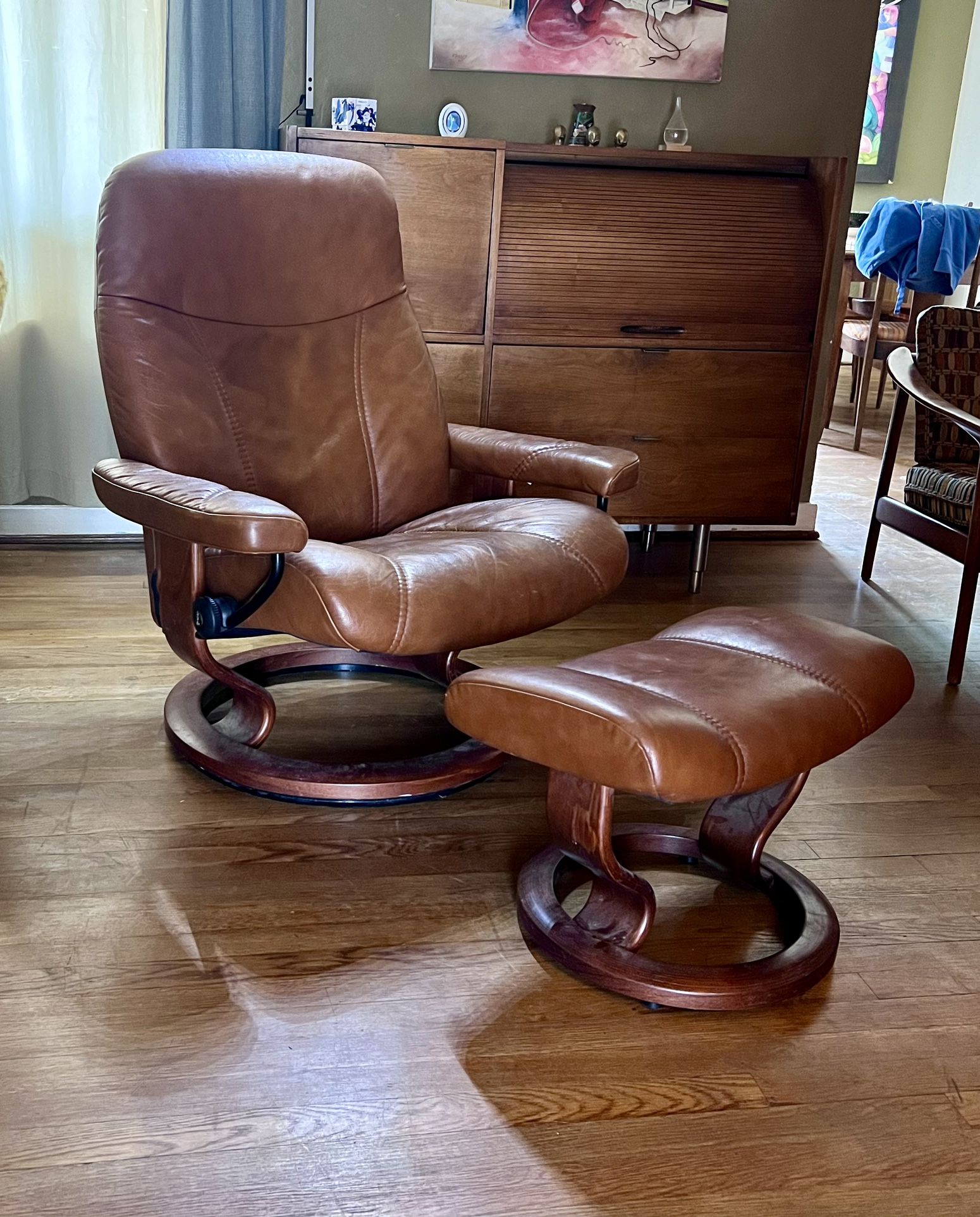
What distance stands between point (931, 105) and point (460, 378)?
4.76 meters

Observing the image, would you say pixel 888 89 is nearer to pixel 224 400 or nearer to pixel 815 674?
pixel 224 400

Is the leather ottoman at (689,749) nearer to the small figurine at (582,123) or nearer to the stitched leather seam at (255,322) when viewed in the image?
the stitched leather seam at (255,322)

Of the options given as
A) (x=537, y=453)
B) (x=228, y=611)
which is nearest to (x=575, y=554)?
(x=537, y=453)

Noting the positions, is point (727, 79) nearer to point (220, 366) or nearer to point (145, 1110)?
point (220, 366)

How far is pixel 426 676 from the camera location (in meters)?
2.54

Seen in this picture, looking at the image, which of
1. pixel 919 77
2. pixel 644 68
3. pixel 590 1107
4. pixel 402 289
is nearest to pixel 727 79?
pixel 644 68

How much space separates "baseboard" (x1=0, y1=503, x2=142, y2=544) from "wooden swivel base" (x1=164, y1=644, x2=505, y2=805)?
1208 mm

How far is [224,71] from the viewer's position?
3.14m

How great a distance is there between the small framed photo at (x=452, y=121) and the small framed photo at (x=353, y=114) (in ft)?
0.66

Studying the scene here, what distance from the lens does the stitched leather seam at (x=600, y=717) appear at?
1.43 metres

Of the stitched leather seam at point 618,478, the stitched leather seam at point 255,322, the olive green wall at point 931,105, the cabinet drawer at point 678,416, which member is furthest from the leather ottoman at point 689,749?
the olive green wall at point 931,105

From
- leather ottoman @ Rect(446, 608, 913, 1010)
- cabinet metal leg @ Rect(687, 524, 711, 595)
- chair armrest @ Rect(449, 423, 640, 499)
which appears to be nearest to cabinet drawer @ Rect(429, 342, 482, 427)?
chair armrest @ Rect(449, 423, 640, 499)

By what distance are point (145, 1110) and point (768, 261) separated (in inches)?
103

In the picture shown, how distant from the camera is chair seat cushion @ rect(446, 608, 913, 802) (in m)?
1.45
